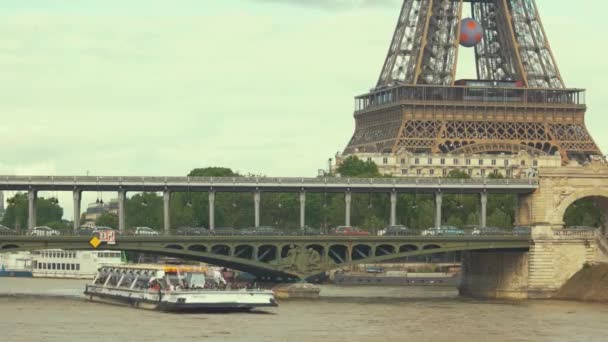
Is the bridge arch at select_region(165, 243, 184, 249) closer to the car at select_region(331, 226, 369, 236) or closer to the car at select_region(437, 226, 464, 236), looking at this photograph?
the car at select_region(331, 226, 369, 236)

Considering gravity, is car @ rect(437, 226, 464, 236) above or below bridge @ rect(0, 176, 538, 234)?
below

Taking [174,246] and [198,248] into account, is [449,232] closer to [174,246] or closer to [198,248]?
[198,248]

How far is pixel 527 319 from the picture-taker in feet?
429

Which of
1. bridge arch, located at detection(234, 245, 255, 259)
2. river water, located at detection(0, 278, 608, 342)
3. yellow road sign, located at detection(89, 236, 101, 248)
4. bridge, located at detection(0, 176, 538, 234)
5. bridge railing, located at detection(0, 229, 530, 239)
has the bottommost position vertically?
river water, located at detection(0, 278, 608, 342)

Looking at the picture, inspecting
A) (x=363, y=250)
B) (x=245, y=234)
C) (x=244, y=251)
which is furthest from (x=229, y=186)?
(x=363, y=250)

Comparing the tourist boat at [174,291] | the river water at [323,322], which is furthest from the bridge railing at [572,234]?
the tourist boat at [174,291]

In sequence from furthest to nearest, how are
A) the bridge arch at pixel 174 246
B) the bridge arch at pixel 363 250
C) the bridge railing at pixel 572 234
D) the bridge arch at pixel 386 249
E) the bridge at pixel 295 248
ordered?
the bridge railing at pixel 572 234 < the bridge arch at pixel 386 249 < the bridge arch at pixel 363 250 < the bridge arch at pixel 174 246 < the bridge at pixel 295 248

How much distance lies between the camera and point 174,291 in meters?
130

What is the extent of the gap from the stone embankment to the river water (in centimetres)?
352

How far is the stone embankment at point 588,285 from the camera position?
154 meters

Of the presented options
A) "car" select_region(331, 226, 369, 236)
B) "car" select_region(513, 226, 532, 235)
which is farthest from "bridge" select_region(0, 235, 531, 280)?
"car" select_region(331, 226, 369, 236)

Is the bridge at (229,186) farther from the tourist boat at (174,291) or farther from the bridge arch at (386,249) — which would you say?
the tourist boat at (174,291)

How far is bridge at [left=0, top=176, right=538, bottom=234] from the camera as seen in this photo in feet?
520

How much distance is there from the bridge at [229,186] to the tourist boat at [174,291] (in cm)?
1256
